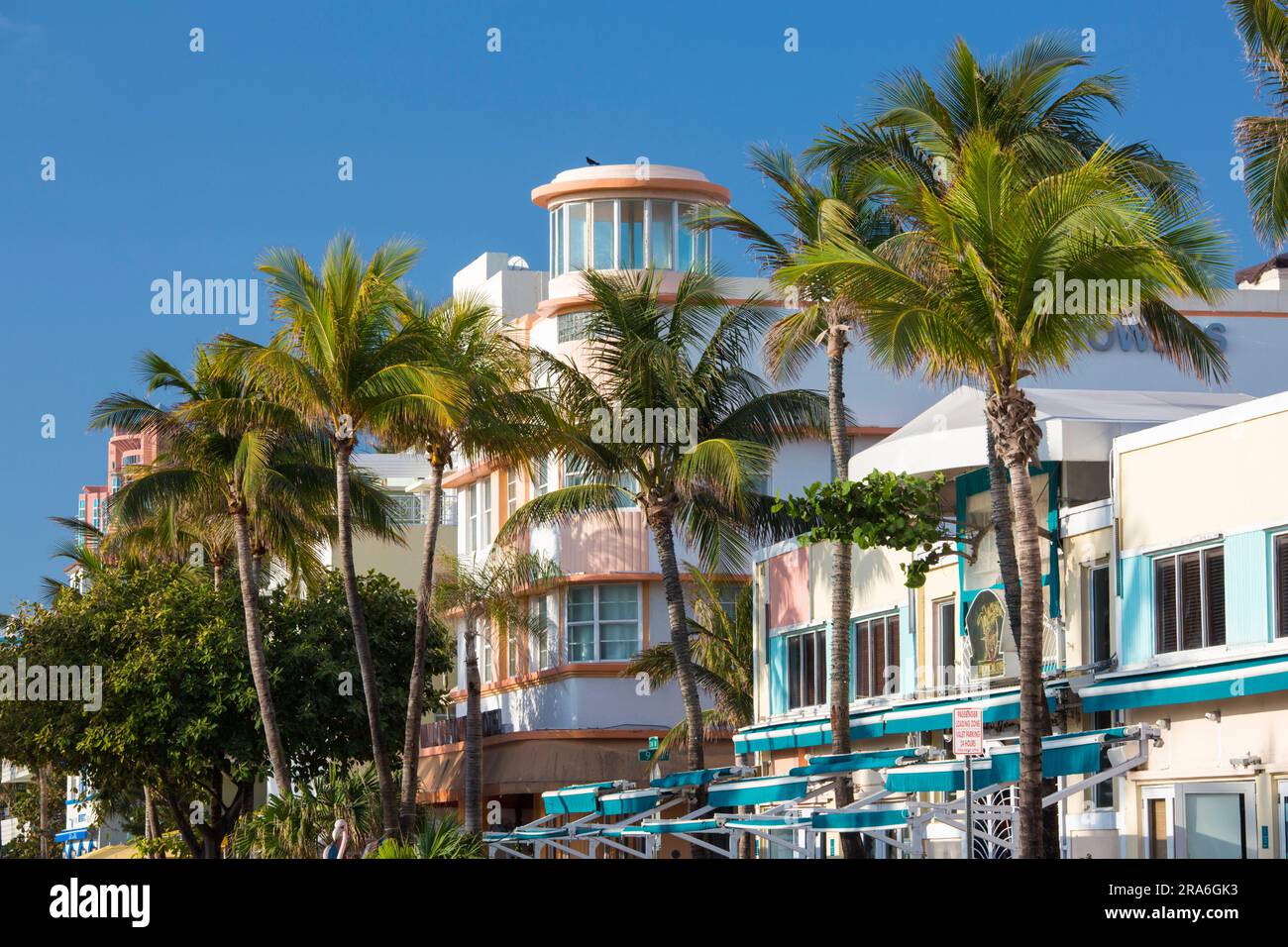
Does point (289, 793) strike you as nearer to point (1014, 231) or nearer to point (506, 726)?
point (506, 726)

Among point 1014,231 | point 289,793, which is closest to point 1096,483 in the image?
point 1014,231

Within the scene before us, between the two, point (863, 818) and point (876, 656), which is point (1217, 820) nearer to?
point (863, 818)

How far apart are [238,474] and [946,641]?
18095mm

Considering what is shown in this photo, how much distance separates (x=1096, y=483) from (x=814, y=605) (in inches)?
367

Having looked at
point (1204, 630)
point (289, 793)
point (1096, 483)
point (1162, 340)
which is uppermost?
point (1162, 340)

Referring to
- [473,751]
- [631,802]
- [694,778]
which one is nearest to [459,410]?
[631,802]

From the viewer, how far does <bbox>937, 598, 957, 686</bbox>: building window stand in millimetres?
30703

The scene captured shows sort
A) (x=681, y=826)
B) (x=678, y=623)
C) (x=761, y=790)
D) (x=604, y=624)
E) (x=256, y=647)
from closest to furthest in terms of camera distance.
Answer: (x=761, y=790)
(x=681, y=826)
(x=678, y=623)
(x=256, y=647)
(x=604, y=624)

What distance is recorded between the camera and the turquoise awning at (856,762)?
29297mm

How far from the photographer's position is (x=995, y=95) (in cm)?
2931

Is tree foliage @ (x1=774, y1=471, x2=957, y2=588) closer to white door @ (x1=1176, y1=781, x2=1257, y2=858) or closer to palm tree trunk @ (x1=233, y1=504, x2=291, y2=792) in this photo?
white door @ (x1=1176, y1=781, x2=1257, y2=858)

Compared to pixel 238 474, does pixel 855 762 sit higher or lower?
lower

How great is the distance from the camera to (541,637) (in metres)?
49.4

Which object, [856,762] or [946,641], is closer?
[856,762]
